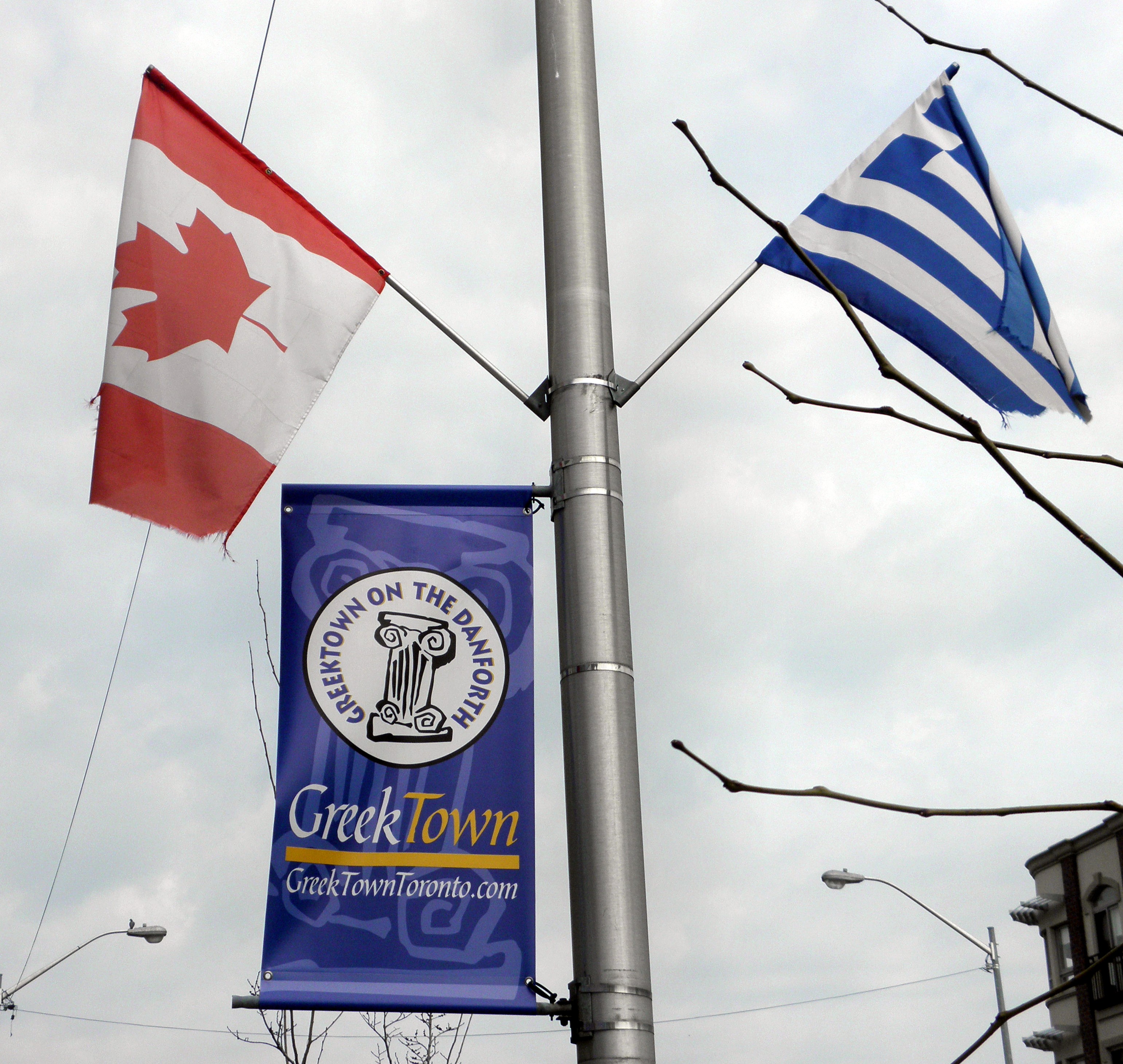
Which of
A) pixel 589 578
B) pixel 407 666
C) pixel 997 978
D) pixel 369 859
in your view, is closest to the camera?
pixel 369 859

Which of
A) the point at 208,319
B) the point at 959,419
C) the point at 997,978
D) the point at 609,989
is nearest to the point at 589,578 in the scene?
the point at 609,989

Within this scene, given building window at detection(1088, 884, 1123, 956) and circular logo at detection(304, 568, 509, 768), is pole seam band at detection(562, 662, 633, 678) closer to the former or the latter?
circular logo at detection(304, 568, 509, 768)

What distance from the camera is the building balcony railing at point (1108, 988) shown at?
32531mm

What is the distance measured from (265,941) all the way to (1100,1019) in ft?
110

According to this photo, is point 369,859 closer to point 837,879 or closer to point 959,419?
point 959,419

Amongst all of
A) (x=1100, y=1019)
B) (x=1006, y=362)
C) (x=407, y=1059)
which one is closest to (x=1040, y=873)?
(x=1100, y=1019)

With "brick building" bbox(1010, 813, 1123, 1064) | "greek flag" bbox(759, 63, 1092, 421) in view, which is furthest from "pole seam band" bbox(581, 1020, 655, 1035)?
"brick building" bbox(1010, 813, 1123, 1064)

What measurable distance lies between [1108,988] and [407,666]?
109 ft

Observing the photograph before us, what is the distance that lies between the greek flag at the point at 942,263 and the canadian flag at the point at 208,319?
1925 mm

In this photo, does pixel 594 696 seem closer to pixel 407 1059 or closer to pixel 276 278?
pixel 276 278

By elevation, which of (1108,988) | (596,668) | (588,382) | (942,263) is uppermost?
(1108,988)

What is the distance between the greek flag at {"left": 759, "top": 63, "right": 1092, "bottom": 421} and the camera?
577 centimetres

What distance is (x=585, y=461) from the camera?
16.3 ft

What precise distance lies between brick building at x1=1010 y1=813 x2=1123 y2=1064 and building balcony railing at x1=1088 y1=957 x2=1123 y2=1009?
1.1 inches
